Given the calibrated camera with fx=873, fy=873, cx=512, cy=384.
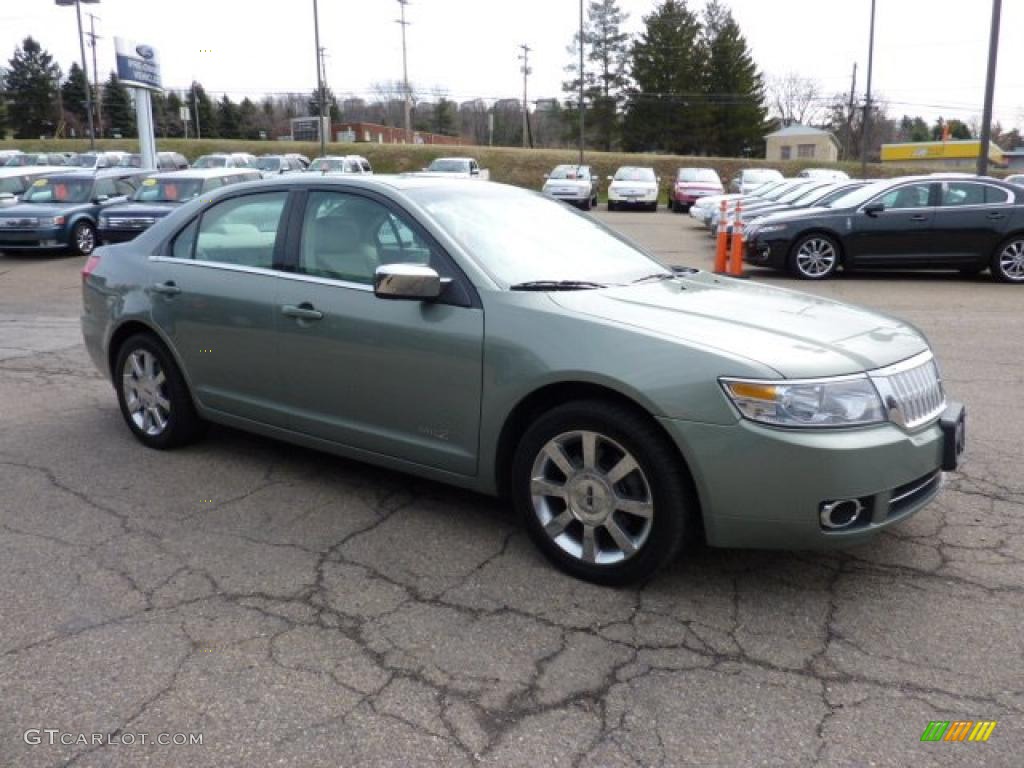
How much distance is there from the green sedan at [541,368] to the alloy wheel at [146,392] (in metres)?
0.02

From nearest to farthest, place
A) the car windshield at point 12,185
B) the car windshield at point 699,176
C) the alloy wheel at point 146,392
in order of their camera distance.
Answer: the alloy wheel at point 146,392 < the car windshield at point 12,185 < the car windshield at point 699,176

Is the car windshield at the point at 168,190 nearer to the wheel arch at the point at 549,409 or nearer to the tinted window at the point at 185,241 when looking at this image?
the tinted window at the point at 185,241

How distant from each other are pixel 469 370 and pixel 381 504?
40.9 inches

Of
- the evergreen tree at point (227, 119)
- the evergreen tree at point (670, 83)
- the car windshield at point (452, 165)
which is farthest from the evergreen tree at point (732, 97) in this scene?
the evergreen tree at point (227, 119)

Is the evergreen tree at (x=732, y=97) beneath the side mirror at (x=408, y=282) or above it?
above

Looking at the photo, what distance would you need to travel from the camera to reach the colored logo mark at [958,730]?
2.50m

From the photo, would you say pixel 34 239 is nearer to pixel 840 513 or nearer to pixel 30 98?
pixel 840 513

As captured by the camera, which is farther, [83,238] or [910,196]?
[83,238]

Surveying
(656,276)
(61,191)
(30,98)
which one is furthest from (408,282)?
(30,98)

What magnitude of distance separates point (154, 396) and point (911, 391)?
3990 millimetres

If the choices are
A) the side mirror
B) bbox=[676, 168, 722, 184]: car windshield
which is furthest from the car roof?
bbox=[676, 168, 722, 184]: car windshield

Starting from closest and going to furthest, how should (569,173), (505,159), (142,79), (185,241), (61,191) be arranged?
1. (185,241)
2. (61,191)
3. (142,79)
4. (569,173)
5. (505,159)

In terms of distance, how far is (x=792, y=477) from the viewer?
2980mm

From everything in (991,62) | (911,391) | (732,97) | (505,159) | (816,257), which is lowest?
(816,257)
